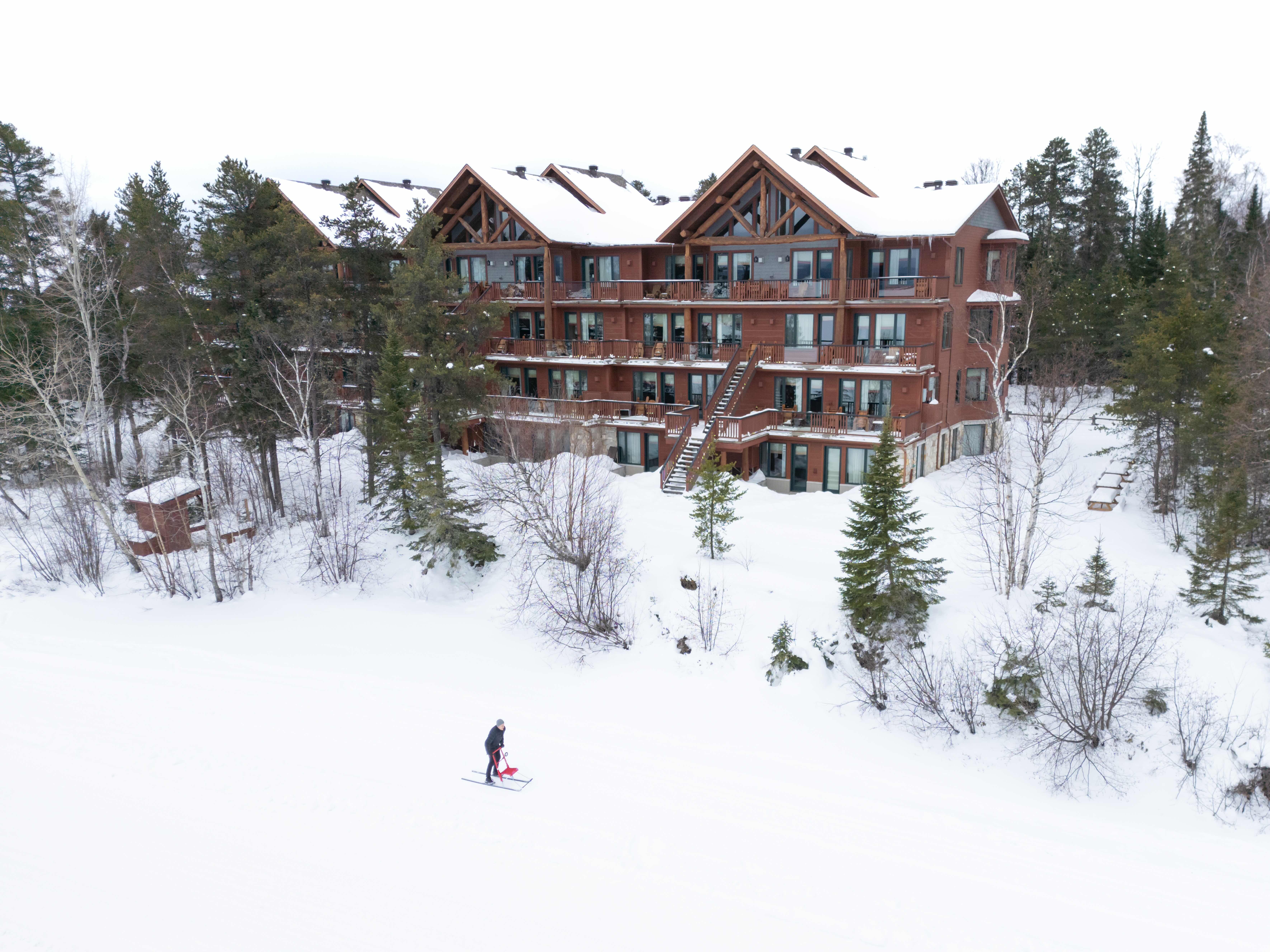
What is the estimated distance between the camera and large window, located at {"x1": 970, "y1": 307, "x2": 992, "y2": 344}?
33531mm

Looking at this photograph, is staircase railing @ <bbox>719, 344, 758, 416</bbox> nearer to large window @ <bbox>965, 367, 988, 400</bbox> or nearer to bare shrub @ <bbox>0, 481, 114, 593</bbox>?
large window @ <bbox>965, 367, 988, 400</bbox>

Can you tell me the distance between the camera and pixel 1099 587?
18.9m

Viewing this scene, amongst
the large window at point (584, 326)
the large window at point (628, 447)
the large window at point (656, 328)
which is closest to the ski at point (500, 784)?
the large window at point (628, 447)

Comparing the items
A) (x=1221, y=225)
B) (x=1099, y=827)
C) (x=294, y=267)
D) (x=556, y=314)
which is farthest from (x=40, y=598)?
(x=1221, y=225)

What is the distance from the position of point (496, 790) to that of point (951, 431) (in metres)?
26.0

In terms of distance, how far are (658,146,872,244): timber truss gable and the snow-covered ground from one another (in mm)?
13752

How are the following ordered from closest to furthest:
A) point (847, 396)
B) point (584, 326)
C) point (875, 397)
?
point (875, 397)
point (847, 396)
point (584, 326)

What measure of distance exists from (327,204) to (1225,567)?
43.1m

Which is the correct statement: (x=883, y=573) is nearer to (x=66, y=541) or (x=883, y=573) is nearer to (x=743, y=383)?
(x=743, y=383)

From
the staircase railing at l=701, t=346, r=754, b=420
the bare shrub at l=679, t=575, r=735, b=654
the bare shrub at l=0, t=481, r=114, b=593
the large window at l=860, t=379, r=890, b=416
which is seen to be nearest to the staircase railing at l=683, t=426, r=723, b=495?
the staircase railing at l=701, t=346, r=754, b=420

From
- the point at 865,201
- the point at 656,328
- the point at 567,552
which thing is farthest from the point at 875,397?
the point at 567,552

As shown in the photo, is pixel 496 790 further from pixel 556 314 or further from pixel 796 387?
pixel 556 314

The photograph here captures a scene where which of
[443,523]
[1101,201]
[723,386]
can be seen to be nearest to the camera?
[443,523]

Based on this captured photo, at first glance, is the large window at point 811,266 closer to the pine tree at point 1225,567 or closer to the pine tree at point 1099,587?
the pine tree at point 1099,587
